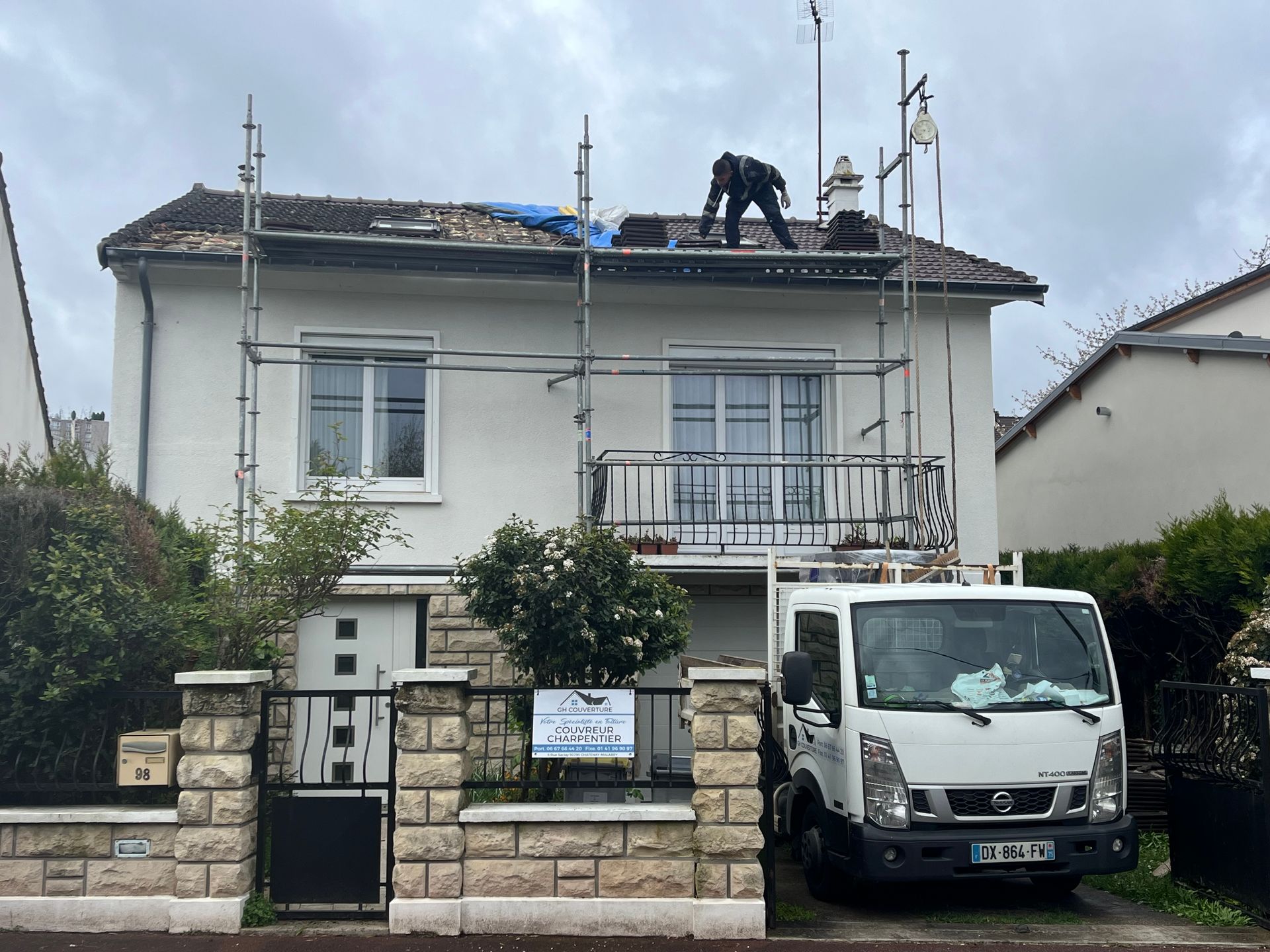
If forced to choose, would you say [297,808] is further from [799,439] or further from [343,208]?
[343,208]

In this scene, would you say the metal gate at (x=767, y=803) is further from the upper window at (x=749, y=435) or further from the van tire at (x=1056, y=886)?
the upper window at (x=749, y=435)

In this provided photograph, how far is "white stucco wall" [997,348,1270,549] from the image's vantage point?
40.8 feet

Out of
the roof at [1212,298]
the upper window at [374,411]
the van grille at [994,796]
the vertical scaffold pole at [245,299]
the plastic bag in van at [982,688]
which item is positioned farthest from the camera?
the roof at [1212,298]

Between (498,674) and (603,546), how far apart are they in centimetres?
340

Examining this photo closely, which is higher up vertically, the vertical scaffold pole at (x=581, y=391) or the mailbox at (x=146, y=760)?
the vertical scaffold pole at (x=581, y=391)

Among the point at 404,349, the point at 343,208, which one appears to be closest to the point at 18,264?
the point at 343,208

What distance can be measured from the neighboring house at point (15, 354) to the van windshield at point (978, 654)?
454 inches

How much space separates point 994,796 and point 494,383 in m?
6.70

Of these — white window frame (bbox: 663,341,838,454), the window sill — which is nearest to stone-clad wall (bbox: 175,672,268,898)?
the window sill

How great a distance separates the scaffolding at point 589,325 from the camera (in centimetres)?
1041

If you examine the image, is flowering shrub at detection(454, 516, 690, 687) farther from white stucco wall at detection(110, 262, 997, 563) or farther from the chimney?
the chimney

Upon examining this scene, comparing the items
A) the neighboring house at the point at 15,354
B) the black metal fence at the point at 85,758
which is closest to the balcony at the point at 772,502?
the black metal fence at the point at 85,758

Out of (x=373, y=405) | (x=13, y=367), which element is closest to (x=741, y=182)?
(x=373, y=405)

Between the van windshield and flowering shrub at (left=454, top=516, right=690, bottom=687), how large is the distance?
1464 millimetres
